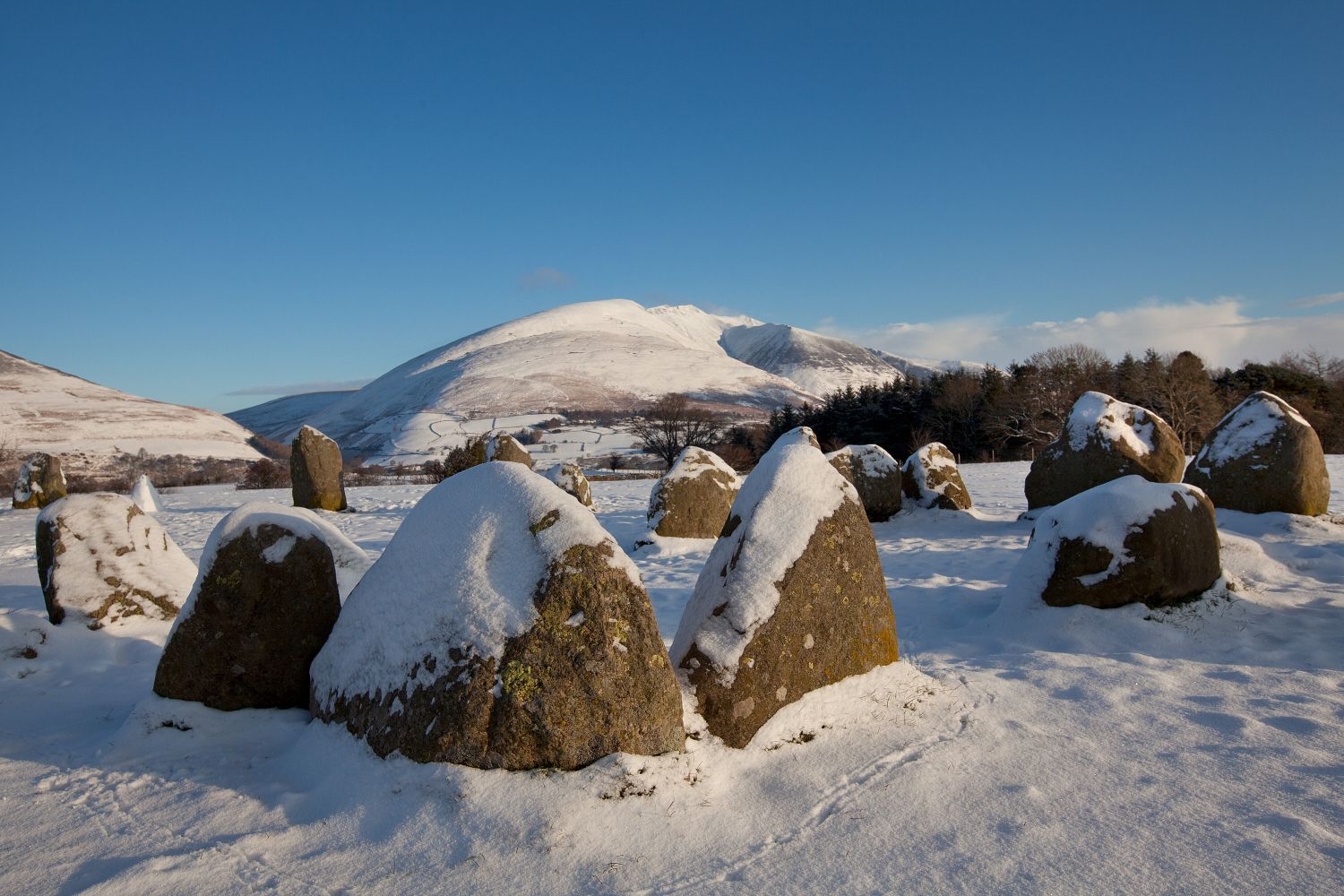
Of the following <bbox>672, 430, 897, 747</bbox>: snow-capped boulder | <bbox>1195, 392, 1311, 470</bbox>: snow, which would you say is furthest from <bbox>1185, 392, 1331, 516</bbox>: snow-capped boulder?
<bbox>672, 430, 897, 747</bbox>: snow-capped boulder

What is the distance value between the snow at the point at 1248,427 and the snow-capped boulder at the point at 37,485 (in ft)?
98.3

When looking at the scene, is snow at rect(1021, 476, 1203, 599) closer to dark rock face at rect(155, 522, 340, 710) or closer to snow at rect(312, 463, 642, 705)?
snow at rect(312, 463, 642, 705)

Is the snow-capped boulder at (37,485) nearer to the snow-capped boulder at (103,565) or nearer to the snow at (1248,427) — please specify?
the snow-capped boulder at (103,565)

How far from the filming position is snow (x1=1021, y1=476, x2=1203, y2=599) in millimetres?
7207

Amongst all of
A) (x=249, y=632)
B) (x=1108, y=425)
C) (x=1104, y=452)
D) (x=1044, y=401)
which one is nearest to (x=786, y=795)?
(x=249, y=632)

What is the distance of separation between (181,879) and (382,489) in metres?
24.4

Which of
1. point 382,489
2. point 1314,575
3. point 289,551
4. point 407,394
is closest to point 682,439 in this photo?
point 382,489

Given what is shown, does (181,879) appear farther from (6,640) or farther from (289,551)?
(6,640)

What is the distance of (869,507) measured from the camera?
14.6 m

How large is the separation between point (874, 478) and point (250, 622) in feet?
39.6

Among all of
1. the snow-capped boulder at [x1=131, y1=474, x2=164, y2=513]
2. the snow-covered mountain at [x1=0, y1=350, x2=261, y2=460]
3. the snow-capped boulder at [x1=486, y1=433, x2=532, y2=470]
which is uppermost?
the snow-covered mountain at [x1=0, y1=350, x2=261, y2=460]

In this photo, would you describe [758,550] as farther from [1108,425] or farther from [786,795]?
[1108,425]

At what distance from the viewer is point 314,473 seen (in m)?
19.8

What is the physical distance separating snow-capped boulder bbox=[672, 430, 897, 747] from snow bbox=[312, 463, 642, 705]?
858 mm
